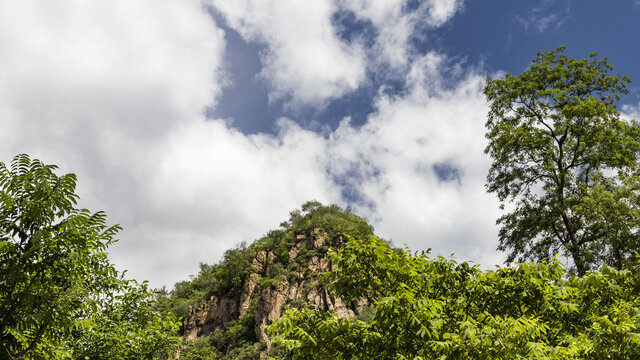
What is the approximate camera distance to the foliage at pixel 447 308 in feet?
23.0

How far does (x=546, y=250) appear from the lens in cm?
2305

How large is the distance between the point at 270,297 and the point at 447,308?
4856 centimetres

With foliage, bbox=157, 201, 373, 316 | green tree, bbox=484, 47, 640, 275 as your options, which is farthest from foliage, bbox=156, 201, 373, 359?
green tree, bbox=484, 47, 640, 275

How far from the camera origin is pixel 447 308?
853cm

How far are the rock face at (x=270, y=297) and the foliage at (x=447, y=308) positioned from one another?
3989cm

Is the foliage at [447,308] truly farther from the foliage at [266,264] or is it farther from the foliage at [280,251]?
the foliage at [280,251]

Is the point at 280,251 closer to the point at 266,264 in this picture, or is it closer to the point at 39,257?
the point at 266,264

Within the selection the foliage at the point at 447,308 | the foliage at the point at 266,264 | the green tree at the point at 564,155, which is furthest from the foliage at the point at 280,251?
the foliage at the point at 447,308

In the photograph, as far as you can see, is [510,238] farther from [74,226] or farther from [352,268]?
[74,226]

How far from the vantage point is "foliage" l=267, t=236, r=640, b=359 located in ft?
23.0

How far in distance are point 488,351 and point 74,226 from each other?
6662mm

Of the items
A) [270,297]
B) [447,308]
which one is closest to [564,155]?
[447,308]

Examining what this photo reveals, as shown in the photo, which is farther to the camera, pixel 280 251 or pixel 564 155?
pixel 280 251

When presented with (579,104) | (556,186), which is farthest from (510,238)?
(579,104)
